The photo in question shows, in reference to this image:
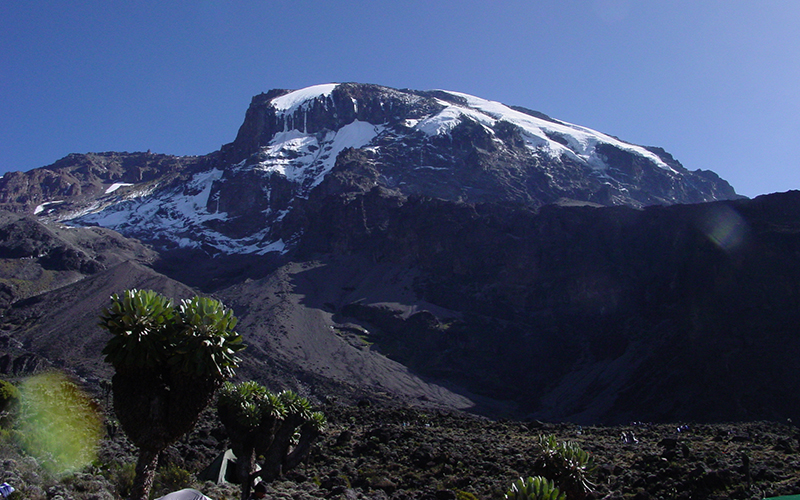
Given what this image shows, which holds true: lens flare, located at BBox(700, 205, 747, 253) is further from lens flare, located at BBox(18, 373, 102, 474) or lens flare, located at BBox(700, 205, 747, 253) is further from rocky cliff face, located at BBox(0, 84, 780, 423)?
lens flare, located at BBox(18, 373, 102, 474)

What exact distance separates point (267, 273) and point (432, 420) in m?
116

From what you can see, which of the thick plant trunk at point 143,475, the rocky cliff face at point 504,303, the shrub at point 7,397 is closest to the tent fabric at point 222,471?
the thick plant trunk at point 143,475

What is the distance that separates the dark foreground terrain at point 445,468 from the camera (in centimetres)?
2467

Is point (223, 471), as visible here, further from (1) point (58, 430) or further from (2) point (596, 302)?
(2) point (596, 302)

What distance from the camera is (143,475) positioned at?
1800 centimetres

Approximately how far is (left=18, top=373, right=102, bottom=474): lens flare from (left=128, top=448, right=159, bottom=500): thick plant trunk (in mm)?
7914

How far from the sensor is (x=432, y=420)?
65.2 metres

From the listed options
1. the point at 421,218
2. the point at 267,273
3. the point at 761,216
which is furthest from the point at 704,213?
the point at 267,273

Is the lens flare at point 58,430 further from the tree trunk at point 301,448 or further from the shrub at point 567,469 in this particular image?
the shrub at point 567,469

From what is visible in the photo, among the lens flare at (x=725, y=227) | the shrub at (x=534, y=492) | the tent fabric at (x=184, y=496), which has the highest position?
the lens flare at (x=725, y=227)

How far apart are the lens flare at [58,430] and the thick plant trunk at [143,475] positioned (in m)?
7.91

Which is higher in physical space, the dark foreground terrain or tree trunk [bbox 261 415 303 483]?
tree trunk [bbox 261 415 303 483]

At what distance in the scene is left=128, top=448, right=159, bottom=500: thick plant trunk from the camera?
17.7 m

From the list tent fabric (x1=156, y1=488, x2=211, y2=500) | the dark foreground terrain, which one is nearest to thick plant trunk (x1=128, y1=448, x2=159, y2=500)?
tent fabric (x1=156, y1=488, x2=211, y2=500)
